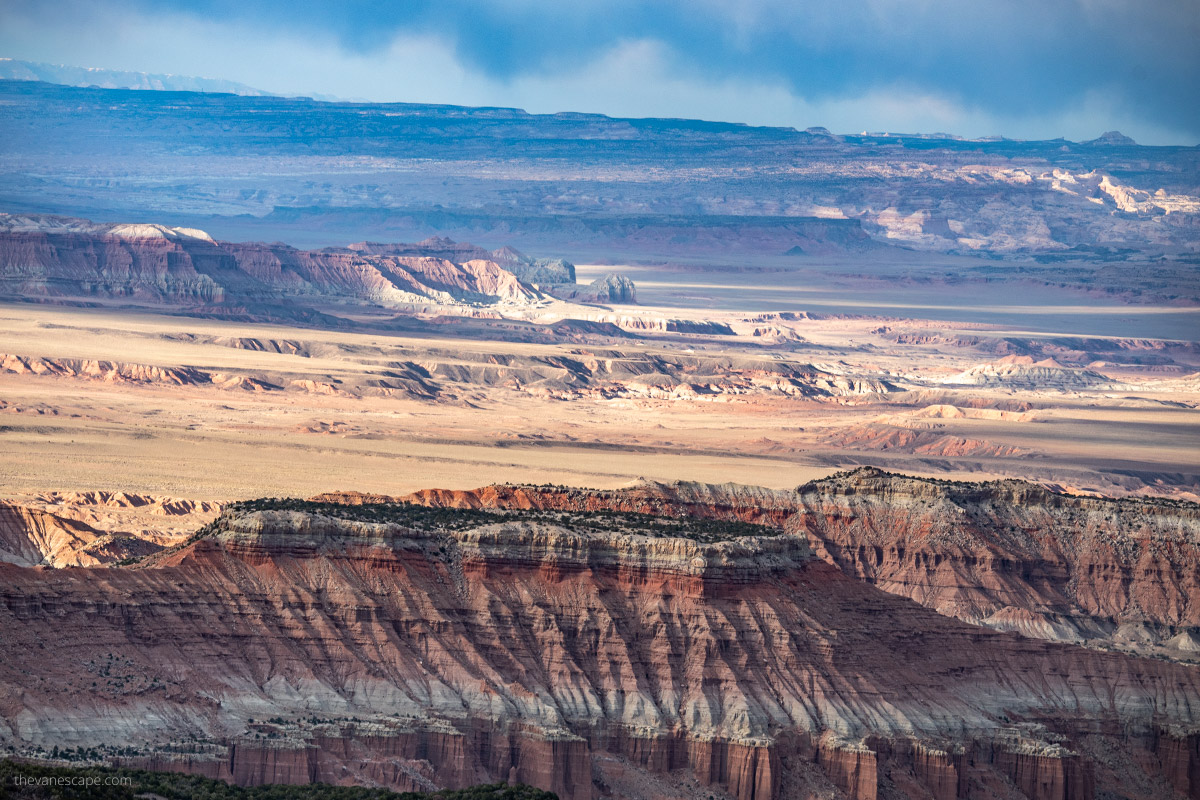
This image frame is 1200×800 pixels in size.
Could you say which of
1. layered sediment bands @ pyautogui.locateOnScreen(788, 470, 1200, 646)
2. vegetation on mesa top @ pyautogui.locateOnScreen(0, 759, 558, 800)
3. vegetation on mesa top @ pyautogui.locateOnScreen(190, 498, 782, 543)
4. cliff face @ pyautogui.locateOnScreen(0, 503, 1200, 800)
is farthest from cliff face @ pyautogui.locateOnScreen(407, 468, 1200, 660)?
vegetation on mesa top @ pyautogui.locateOnScreen(0, 759, 558, 800)

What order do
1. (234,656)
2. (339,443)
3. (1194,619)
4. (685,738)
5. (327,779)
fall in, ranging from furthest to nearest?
1. (339,443)
2. (1194,619)
3. (685,738)
4. (234,656)
5. (327,779)

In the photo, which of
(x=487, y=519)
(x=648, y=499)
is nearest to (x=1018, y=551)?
(x=648, y=499)

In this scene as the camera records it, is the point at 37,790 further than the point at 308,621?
No

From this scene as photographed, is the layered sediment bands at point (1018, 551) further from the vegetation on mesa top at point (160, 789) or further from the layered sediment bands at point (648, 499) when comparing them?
the vegetation on mesa top at point (160, 789)

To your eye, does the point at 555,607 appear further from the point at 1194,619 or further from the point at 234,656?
the point at 1194,619

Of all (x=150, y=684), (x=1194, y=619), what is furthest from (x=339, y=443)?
(x=150, y=684)

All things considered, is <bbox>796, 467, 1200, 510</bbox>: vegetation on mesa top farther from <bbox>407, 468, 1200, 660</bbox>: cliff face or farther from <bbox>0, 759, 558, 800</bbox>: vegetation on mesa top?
<bbox>0, 759, 558, 800</bbox>: vegetation on mesa top

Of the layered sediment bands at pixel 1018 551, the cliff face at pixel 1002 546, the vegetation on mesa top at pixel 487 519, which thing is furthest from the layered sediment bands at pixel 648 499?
the vegetation on mesa top at pixel 487 519
